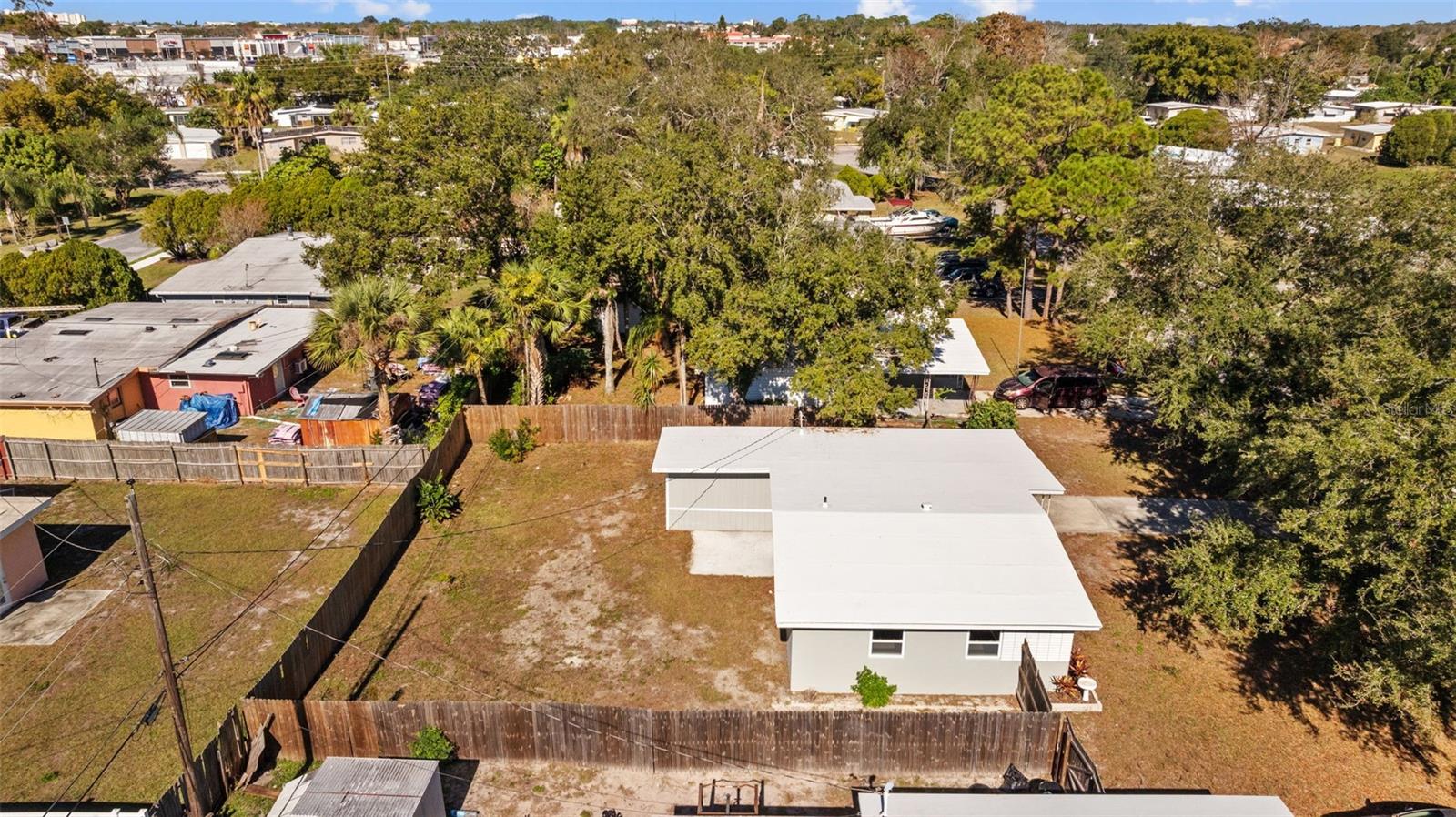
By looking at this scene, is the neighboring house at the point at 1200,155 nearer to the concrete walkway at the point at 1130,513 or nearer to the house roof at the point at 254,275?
the concrete walkway at the point at 1130,513

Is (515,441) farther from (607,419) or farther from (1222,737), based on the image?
(1222,737)

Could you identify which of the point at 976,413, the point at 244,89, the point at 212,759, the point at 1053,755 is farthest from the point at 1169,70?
the point at 212,759

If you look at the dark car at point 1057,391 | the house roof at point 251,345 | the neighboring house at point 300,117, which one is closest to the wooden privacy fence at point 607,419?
the house roof at point 251,345

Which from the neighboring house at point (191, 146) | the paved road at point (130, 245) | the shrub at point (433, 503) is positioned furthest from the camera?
the neighboring house at point (191, 146)

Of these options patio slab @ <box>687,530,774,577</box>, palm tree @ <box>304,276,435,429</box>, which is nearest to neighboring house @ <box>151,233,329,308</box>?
palm tree @ <box>304,276,435,429</box>

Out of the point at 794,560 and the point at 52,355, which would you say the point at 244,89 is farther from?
the point at 794,560

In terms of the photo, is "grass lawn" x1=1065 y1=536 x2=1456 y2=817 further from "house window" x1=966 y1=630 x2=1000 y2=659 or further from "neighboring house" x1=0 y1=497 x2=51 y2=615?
"neighboring house" x1=0 y1=497 x2=51 y2=615

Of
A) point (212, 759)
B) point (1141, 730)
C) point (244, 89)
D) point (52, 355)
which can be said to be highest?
point (244, 89)
